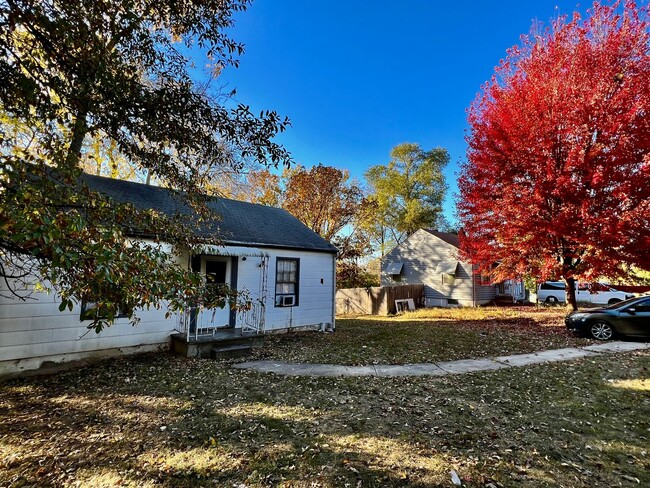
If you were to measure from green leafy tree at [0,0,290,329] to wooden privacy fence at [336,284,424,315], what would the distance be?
14.4m

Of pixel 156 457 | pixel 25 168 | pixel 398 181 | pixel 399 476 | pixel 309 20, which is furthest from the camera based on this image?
pixel 398 181

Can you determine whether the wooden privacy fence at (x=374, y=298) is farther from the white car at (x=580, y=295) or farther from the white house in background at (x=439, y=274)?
the white car at (x=580, y=295)

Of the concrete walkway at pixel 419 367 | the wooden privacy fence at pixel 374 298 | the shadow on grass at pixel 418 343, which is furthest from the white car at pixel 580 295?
the concrete walkway at pixel 419 367

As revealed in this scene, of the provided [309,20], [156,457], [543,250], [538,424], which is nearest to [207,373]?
[156,457]

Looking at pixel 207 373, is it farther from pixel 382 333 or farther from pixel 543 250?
pixel 543 250

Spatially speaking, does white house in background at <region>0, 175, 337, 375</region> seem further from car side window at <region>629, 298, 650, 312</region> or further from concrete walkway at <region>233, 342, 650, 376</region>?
car side window at <region>629, 298, 650, 312</region>

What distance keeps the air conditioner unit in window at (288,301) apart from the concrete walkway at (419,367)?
10.1 ft

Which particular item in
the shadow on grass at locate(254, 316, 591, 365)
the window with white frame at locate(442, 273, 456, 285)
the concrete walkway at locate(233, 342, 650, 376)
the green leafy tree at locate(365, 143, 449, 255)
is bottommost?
the concrete walkway at locate(233, 342, 650, 376)

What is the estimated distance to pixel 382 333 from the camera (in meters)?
10.0

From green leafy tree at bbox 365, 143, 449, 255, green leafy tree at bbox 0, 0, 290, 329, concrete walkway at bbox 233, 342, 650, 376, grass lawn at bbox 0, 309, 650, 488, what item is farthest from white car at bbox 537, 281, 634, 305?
green leafy tree at bbox 0, 0, 290, 329

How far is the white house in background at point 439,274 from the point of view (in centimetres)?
1956

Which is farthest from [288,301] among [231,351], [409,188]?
[409,188]

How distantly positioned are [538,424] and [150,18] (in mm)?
6871

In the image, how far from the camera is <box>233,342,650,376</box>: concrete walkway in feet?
19.4
